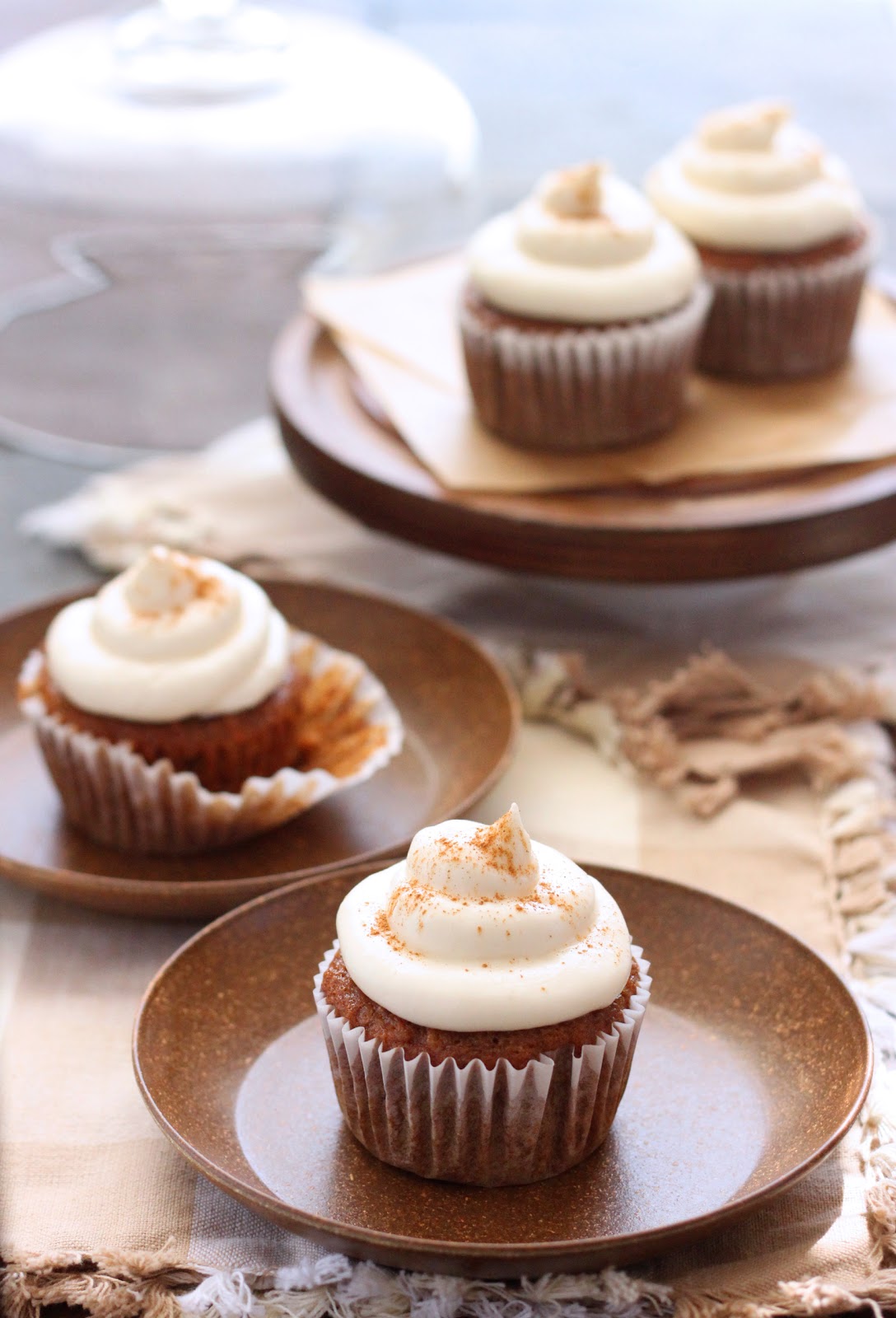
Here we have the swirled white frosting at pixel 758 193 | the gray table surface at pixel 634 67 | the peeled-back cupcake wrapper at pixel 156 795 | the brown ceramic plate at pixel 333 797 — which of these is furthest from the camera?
the gray table surface at pixel 634 67

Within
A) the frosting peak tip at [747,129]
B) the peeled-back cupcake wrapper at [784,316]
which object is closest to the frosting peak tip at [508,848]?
the peeled-back cupcake wrapper at [784,316]

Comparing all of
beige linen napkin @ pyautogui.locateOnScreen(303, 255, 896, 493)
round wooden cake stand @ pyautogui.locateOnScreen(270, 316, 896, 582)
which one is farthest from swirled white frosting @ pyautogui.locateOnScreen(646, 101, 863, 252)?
round wooden cake stand @ pyautogui.locateOnScreen(270, 316, 896, 582)

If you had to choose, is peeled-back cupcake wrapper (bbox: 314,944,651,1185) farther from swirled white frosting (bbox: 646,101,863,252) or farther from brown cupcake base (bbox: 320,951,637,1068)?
swirled white frosting (bbox: 646,101,863,252)

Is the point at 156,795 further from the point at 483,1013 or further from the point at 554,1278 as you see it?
the point at 554,1278

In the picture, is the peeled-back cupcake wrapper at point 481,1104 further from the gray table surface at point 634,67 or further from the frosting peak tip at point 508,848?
the gray table surface at point 634,67

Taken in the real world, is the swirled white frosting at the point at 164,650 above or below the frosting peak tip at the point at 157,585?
below

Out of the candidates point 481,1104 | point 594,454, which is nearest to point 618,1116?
point 481,1104

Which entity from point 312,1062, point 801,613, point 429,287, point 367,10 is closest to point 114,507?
point 429,287
